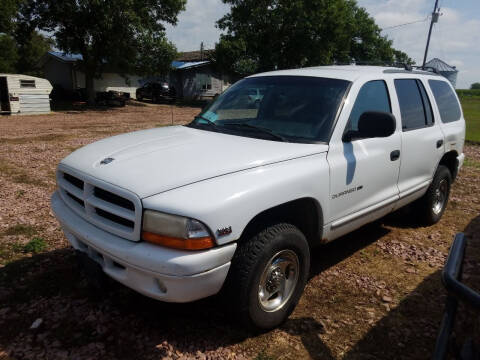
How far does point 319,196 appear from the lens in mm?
2965

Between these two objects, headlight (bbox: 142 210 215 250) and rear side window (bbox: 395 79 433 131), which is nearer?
headlight (bbox: 142 210 215 250)

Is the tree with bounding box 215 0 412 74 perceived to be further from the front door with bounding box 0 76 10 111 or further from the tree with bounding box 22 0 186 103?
the front door with bounding box 0 76 10 111

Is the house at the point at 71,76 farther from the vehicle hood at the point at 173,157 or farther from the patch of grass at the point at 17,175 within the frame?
the vehicle hood at the point at 173,157

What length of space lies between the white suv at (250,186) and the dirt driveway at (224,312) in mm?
365

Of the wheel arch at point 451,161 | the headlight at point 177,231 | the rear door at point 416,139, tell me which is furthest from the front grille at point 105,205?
the wheel arch at point 451,161

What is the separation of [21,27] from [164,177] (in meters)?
28.1

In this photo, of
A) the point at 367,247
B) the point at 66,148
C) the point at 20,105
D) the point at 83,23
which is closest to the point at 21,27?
the point at 83,23

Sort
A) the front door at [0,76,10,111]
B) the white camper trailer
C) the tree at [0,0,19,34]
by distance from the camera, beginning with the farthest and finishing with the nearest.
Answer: the tree at [0,0,19,34] → the front door at [0,76,10,111] → the white camper trailer

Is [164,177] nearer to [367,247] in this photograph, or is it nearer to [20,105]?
[367,247]

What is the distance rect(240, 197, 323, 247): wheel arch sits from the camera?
2.66m

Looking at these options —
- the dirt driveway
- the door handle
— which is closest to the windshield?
the door handle

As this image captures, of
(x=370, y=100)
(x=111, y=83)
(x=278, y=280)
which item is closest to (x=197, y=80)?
(x=111, y=83)

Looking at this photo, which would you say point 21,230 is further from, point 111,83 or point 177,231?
point 111,83

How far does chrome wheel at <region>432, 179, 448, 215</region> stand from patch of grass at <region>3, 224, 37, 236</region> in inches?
195
